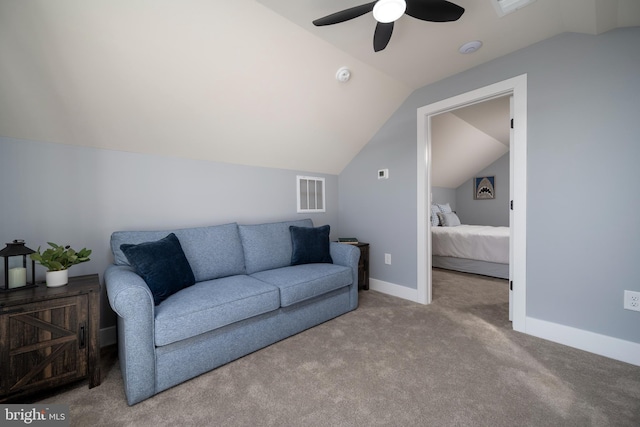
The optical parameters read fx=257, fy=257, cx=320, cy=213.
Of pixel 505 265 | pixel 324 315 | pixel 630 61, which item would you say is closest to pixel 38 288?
pixel 324 315

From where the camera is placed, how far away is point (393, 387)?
1.52 metres

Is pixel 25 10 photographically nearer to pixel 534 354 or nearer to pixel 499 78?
pixel 499 78

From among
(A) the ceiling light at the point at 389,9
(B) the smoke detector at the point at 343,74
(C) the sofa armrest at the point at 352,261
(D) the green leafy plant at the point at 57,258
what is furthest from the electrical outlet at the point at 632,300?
(D) the green leafy plant at the point at 57,258

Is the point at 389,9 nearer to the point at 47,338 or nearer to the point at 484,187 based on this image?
the point at 47,338

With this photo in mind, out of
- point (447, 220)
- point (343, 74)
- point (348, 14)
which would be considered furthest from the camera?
point (447, 220)

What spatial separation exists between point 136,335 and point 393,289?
2584mm

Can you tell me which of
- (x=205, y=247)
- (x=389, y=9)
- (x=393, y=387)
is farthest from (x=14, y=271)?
(x=389, y=9)

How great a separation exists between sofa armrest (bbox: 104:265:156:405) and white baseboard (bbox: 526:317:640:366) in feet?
9.20

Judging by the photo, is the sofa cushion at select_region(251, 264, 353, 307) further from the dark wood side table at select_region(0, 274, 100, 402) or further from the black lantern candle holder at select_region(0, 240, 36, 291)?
the black lantern candle holder at select_region(0, 240, 36, 291)

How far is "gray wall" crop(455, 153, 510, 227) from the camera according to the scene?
6.04 metres

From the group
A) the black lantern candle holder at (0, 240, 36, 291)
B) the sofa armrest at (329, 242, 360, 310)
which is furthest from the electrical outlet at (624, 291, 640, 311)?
the black lantern candle holder at (0, 240, 36, 291)

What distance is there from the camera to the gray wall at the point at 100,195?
5.81 feet

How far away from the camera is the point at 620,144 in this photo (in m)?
1.78

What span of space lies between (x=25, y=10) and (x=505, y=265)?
514cm
